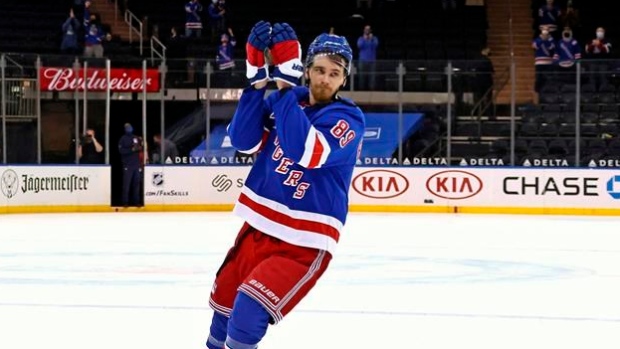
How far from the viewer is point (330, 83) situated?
4141mm

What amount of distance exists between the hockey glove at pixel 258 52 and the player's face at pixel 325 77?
16cm

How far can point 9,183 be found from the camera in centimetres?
1717

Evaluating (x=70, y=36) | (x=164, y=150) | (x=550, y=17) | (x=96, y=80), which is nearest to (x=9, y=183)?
(x=96, y=80)

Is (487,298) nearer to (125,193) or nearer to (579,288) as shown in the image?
(579,288)

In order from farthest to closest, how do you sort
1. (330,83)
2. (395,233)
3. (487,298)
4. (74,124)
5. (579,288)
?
1. (74,124)
2. (395,233)
3. (579,288)
4. (487,298)
5. (330,83)

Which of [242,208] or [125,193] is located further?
[125,193]

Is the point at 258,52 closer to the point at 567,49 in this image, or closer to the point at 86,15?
the point at 567,49

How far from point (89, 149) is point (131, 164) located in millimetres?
776

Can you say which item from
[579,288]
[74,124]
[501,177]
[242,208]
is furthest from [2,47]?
[242,208]

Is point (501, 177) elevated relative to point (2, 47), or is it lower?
lower

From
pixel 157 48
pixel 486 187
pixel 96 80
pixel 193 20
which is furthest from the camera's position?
pixel 193 20

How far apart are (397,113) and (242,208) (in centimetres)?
1400

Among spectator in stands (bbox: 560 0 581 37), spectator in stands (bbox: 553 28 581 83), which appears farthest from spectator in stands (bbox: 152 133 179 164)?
spectator in stands (bbox: 560 0 581 37)

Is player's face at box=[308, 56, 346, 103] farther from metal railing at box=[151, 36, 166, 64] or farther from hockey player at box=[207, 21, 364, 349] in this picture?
metal railing at box=[151, 36, 166, 64]
